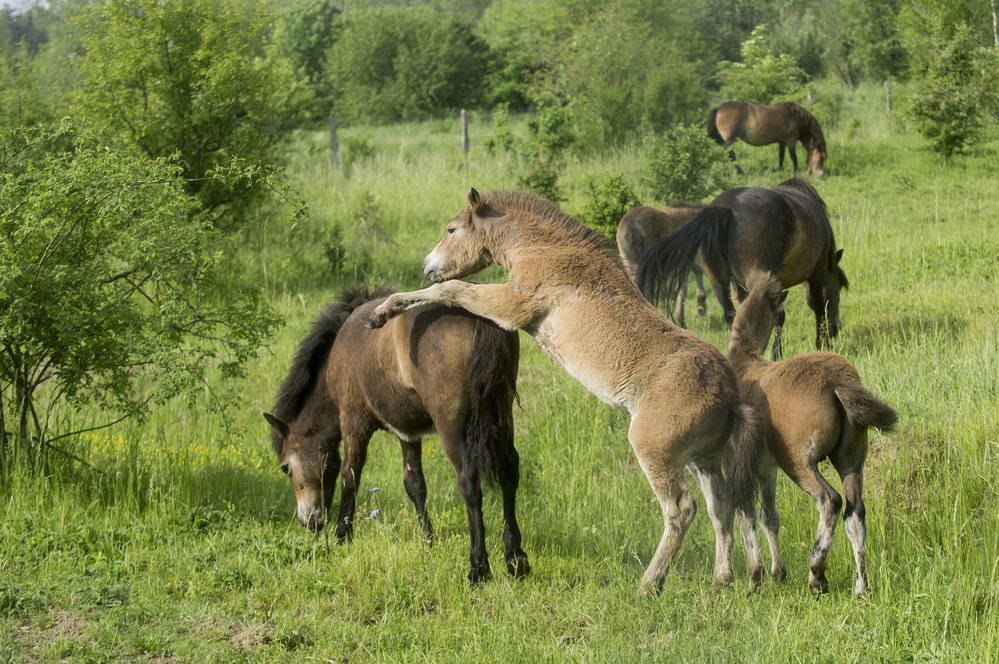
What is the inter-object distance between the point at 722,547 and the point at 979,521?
2028 millimetres

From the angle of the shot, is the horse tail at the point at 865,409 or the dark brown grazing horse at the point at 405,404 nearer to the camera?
the horse tail at the point at 865,409

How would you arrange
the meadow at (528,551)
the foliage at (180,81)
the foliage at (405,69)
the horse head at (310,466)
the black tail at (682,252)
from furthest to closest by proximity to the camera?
1. the foliage at (405,69)
2. the foliage at (180,81)
3. the black tail at (682,252)
4. the horse head at (310,466)
5. the meadow at (528,551)

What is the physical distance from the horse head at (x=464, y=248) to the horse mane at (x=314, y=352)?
1118 mm

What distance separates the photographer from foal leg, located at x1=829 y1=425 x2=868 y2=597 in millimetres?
6121

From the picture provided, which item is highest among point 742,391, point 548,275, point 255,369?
point 548,275

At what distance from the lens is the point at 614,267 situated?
666 centimetres

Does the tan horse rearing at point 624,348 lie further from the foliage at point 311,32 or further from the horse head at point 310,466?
the foliage at point 311,32

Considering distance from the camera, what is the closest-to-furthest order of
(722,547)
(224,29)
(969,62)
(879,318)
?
(722,547) → (879,318) → (224,29) → (969,62)

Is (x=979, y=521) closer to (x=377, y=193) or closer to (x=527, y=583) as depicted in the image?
(x=527, y=583)

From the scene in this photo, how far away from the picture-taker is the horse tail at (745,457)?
19.5ft

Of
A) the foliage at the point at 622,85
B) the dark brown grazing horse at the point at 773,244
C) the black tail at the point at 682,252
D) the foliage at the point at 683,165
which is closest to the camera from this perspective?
the black tail at the point at 682,252

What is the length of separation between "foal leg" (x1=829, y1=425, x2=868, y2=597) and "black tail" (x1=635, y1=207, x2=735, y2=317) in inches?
117

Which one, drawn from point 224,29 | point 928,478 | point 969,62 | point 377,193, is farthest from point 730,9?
point 928,478

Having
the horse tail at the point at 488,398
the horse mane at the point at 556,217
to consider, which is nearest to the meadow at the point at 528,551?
the horse tail at the point at 488,398
